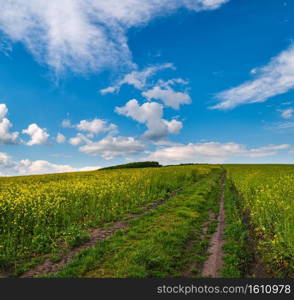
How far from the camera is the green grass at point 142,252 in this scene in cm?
770

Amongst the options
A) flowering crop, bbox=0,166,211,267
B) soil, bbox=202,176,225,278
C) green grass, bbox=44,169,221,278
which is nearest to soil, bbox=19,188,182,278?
green grass, bbox=44,169,221,278

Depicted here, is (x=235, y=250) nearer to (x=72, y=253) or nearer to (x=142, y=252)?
(x=142, y=252)

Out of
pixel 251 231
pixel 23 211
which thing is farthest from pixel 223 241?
pixel 23 211

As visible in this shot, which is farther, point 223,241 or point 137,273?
point 223,241

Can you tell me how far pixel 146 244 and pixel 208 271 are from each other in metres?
2.68

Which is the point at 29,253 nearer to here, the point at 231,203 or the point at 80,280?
the point at 80,280

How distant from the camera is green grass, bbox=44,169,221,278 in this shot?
7703 millimetres

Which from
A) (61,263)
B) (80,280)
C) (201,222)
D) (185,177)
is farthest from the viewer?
(185,177)

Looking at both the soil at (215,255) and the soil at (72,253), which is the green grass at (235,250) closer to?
the soil at (215,255)

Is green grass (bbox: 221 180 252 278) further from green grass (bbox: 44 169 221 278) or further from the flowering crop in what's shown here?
the flowering crop

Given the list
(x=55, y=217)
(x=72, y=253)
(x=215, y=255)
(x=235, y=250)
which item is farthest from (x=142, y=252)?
(x=55, y=217)

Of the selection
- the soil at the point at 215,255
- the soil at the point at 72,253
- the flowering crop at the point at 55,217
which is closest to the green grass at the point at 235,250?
the soil at the point at 215,255

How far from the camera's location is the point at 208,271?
303 inches

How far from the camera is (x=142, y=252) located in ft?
28.8
